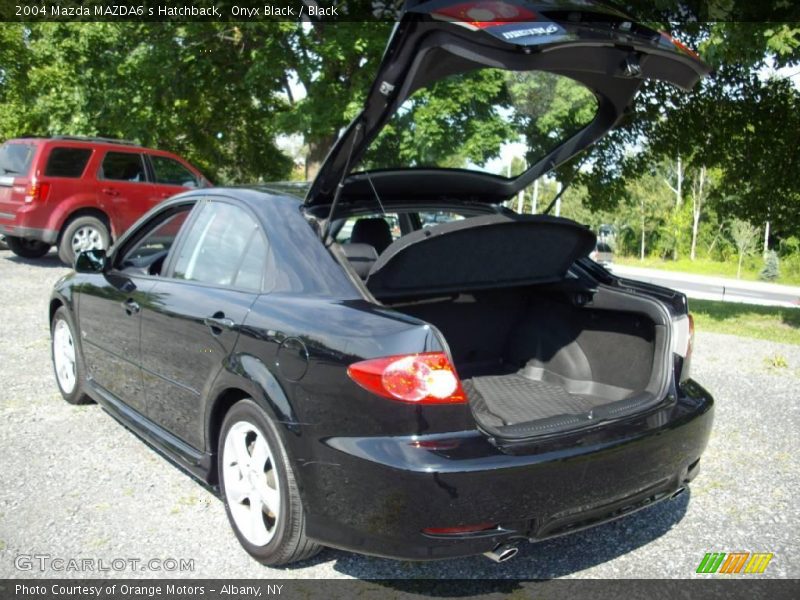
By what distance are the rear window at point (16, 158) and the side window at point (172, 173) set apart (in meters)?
1.94

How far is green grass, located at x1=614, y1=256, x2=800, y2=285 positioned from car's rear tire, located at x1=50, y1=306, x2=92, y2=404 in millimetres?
35069

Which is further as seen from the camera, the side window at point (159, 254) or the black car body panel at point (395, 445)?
the side window at point (159, 254)

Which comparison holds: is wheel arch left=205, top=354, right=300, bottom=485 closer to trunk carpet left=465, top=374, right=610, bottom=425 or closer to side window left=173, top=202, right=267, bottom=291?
side window left=173, top=202, right=267, bottom=291

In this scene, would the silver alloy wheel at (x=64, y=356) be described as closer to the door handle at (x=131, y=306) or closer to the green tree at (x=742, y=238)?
the door handle at (x=131, y=306)

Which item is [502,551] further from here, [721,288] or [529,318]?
[721,288]

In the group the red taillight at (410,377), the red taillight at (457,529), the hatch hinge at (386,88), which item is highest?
the hatch hinge at (386,88)

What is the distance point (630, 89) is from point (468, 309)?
4.73 feet

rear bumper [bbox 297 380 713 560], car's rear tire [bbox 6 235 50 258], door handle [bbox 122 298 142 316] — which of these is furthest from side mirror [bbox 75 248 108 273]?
car's rear tire [bbox 6 235 50 258]

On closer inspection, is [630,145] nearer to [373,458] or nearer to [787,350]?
[787,350]

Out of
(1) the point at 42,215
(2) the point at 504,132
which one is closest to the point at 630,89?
(2) the point at 504,132

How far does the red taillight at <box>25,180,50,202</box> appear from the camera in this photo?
1119 cm

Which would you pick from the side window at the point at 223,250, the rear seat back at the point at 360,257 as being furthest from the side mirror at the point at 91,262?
the rear seat back at the point at 360,257

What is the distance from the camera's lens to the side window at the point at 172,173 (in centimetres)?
1285

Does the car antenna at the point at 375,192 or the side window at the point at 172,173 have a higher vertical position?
the car antenna at the point at 375,192
